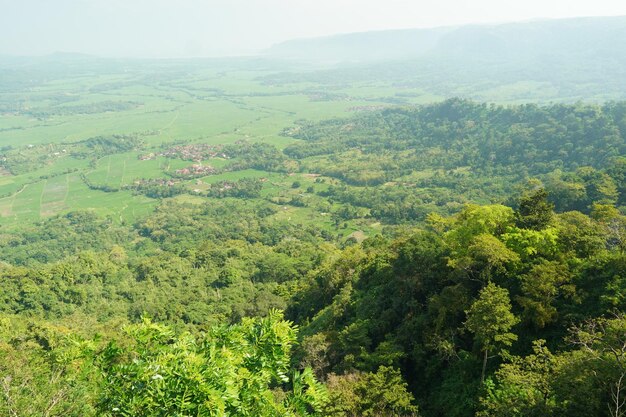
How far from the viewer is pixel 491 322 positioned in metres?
14.6

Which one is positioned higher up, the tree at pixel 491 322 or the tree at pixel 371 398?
the tree at pixel 491 322

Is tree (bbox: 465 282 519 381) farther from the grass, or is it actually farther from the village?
the village

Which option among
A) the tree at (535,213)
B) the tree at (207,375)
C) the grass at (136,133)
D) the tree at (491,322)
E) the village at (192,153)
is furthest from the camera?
the village at (192,153)

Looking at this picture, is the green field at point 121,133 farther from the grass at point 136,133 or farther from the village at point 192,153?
the village at point 192,153

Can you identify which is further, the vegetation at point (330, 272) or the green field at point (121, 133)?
the green field at point (121, 133)

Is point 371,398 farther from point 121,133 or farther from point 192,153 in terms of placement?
point 121,133

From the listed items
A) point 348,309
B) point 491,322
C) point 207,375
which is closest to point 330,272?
point 348,309

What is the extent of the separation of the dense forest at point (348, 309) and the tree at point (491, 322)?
0.06m

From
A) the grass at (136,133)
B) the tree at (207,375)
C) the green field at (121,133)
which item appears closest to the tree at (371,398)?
the tree at (207,375)

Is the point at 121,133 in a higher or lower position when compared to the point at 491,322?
higher

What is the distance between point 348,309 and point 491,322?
1200 cm

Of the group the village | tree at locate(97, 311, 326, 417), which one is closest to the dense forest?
tree at locate(97, 311, 326, 417)

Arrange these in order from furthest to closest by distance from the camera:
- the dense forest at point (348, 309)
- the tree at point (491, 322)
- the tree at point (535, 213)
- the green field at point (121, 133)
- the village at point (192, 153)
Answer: the village at point (192, 153)
the green field at point (121, 133)
the tree at point (535, 213)
the tree at point (491, 322)
the dense forest at point (348, 309)

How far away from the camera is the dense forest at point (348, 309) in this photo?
772 centimetres
